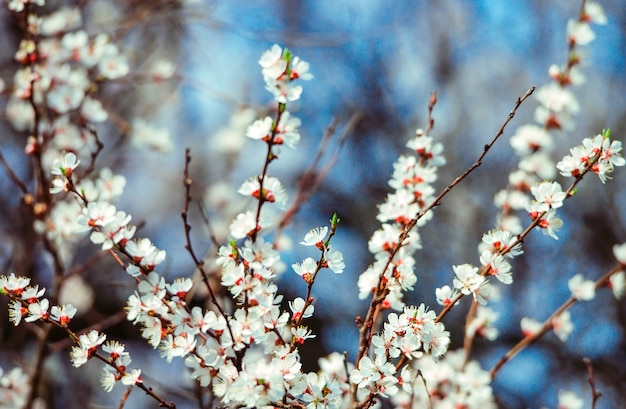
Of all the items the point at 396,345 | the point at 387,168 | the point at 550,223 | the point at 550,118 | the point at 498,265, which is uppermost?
the point at 387,168

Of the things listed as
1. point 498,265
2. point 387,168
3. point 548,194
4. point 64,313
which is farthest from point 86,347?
point 387,168

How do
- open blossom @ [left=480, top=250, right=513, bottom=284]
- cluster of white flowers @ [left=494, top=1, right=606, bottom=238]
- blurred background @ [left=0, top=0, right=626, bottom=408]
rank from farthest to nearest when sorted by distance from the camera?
blurred background @ [left=0, top=0, right=626, bottom=408], cluster of white flowers @ [left=494, top=1, right=606, bottom=238], open blossom @ [left=480, top=250, right=513, bottom=284]

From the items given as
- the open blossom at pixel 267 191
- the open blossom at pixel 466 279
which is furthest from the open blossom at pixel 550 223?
the open blossom at pixel 267 191

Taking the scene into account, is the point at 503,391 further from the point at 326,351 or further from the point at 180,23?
the point at 180,23

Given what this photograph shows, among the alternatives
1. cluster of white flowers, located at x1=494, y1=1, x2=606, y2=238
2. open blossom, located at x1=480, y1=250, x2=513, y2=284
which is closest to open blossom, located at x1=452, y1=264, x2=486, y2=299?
open blossom, located at x1=480, y1=250, x2=513, y2=284

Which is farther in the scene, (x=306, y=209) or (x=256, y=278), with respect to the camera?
(x=306, y=209)

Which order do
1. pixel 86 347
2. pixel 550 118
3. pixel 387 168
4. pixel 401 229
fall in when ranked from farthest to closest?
pixel 387 168 → pixel 550 118 → pixel 401 229 → pixel 86 347

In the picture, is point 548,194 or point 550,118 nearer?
point 548,194

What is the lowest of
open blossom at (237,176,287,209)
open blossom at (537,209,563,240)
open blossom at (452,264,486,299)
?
open blossom at (452,264,486,299)

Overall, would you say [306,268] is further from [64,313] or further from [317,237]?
[64,313]

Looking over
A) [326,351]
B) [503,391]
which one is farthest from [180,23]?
[503,391]

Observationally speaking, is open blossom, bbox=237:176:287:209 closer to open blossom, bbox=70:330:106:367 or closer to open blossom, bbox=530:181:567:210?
open blossom, bbox=70:330:106:367
